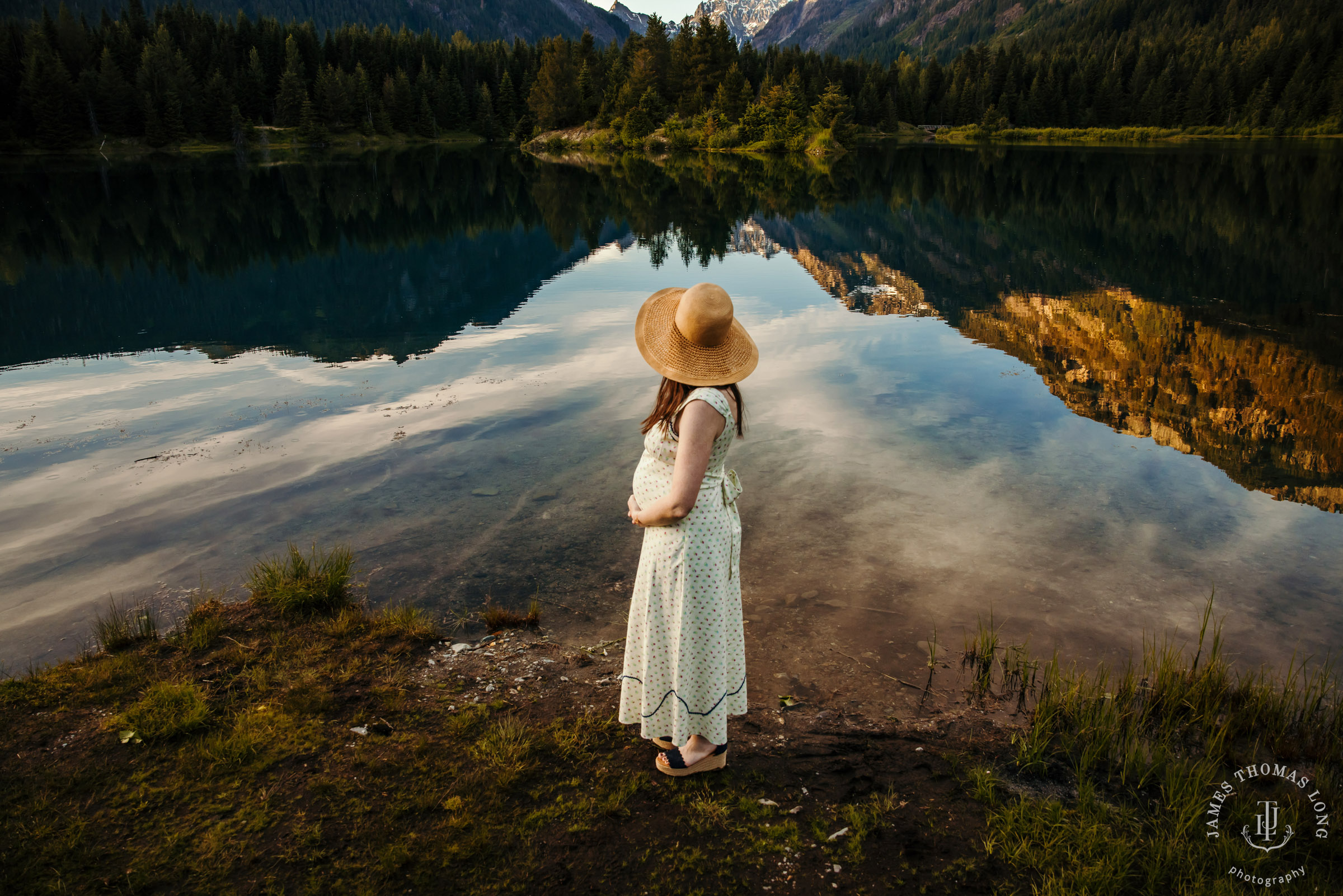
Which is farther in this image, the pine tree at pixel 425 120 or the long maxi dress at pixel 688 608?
the pine tree at pixel 425 120

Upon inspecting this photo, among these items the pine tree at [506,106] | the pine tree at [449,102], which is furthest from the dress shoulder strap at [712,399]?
the pine tree at [506,106]

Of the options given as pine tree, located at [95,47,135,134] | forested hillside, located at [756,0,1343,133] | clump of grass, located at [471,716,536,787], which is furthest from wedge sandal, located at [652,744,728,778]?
forested hillside, located at [756,0,1343,133]

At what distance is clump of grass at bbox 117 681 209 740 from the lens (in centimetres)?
473

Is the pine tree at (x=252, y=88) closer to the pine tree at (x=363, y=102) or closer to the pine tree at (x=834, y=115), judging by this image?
the pine tree at (x=363, y=102)

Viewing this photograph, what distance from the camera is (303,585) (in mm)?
6598

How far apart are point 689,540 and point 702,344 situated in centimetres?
112

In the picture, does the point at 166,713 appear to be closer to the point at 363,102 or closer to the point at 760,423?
the point at 760,423

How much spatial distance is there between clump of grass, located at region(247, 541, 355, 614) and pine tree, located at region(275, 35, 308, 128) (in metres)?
114

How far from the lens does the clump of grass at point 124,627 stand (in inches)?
235

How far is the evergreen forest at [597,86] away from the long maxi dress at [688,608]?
93576 mm

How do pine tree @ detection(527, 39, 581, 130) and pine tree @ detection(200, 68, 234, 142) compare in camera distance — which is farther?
pine tree @ detection(527, 39, 581, 130)

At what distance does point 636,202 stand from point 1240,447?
35.5m

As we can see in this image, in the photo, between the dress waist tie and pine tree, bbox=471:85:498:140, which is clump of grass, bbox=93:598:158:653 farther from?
pine tree, bbox=471:85:498:140

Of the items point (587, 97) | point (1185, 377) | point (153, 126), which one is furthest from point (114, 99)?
point (1185, 377)
